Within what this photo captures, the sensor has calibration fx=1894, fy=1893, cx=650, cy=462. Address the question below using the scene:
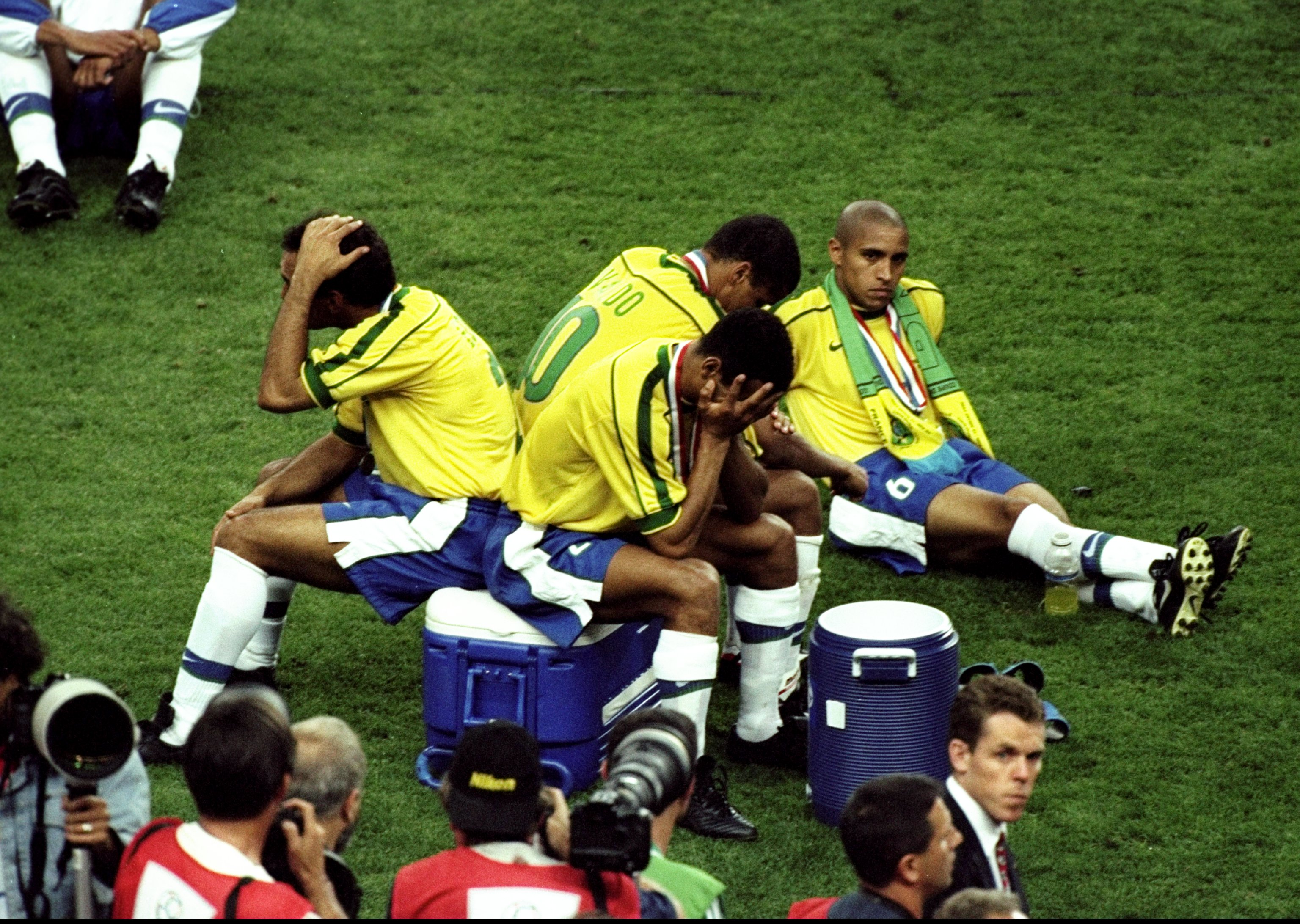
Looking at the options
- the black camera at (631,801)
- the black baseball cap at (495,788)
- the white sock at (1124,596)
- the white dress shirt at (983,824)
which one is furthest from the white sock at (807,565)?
the black baseball cap at (495,788)

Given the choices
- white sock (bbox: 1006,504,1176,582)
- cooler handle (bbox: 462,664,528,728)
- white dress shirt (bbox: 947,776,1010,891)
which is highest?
white dress shirt (bbox: 947,776,1010,891)

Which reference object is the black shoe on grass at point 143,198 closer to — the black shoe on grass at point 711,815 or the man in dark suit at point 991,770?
the black shoe on grass at point 711,815

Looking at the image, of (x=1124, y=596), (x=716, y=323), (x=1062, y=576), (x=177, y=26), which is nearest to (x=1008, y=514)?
(x=1062, y=576)

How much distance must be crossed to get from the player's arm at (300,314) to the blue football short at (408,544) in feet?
1.06

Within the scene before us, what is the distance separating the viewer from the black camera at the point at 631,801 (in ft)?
10.3

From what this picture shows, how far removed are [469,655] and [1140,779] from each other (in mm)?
1786

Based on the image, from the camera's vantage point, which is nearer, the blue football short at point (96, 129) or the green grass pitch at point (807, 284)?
the green grass pitch at point (807, 284)

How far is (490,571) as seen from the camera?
492 cm

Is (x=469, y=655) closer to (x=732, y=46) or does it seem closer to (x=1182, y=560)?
(x=1182, y=560)

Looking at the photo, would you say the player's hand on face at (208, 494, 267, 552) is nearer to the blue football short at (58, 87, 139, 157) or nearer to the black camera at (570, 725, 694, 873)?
the black camera at (570, 725, 694, 873)

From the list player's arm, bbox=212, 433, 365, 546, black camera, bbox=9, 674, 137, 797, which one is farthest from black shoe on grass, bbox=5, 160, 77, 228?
black camera, bbox=9, 674, 137, 797

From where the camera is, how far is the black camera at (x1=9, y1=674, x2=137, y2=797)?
3172 mm

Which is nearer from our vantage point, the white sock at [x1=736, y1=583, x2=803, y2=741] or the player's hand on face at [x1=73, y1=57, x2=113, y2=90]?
the white sock at [x1=736, y1=583, x2=803, y2=741]

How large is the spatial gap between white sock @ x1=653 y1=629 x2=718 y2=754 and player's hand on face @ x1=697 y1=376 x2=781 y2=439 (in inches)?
21.3
